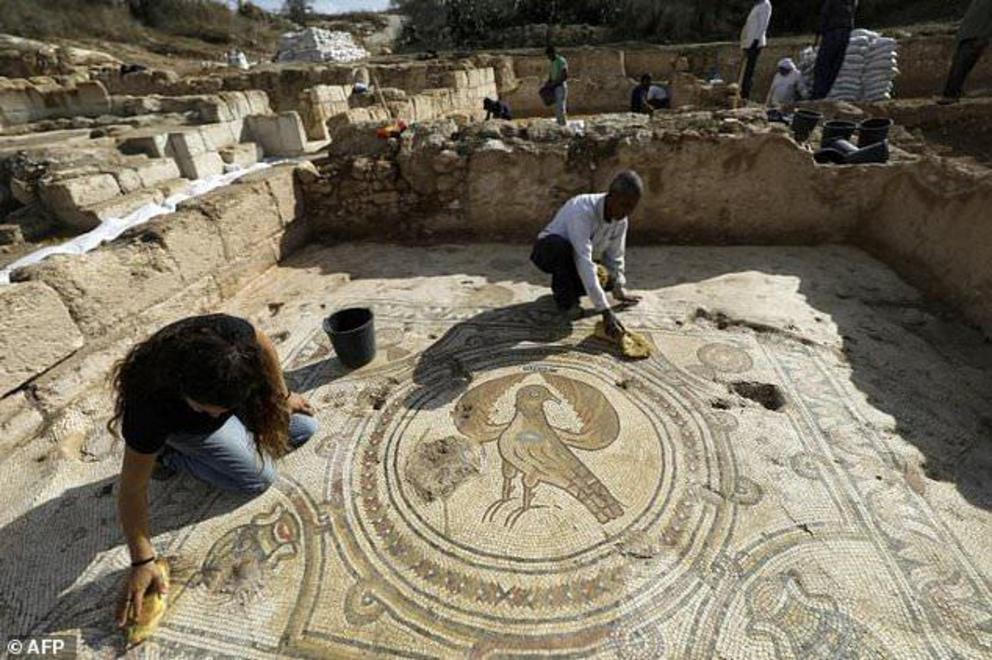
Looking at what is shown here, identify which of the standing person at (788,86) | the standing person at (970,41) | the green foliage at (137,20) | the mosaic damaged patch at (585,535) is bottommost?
the mosaic damaged patch at (585,535)

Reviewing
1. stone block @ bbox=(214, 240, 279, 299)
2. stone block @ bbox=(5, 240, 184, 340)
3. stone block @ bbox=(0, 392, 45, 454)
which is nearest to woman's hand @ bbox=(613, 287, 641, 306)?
stone block @ bbox=(214, 240, 279, 299)

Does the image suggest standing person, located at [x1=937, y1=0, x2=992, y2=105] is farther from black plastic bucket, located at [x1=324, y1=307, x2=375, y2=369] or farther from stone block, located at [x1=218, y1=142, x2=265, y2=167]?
stone block, located at [x1=218, y1=142, x2=265, y2=167]

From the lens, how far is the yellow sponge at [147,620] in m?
1.77

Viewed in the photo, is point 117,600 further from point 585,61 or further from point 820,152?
point 585,61

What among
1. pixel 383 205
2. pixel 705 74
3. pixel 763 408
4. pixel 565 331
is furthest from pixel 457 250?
pixel 705 74

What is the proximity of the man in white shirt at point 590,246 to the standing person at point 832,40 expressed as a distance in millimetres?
7220

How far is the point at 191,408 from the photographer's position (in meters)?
1.77

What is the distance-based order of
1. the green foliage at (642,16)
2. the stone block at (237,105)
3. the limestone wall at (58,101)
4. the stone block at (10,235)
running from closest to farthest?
the stone block at (10,235)
the stone block at (237,105)
the limestone wall at (58,101)
the green foliage at (642,16)

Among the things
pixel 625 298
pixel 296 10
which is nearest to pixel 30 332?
pixel 625 298

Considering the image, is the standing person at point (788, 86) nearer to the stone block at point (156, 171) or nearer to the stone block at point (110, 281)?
the stone block at point (156, 171)

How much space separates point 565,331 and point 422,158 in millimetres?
2606

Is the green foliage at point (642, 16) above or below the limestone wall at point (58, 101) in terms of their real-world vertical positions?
above

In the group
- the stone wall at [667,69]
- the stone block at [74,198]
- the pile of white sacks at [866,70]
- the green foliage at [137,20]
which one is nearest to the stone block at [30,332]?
the stone block at [74,198]

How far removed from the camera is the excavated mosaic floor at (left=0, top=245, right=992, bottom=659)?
1777mm
